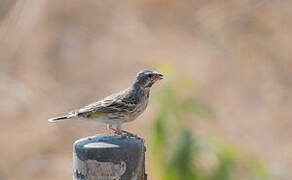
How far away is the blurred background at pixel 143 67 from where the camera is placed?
1109 cm

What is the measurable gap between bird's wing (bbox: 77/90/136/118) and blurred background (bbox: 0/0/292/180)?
3.83 meters

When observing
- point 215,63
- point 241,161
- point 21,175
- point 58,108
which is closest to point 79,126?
point 58,108

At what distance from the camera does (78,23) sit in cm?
1469

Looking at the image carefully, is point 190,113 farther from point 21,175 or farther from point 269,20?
point 269,20

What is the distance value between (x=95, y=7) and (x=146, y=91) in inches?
426

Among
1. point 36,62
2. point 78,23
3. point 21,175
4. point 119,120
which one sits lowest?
point 21,175

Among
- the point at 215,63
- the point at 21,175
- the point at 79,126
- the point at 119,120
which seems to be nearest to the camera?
the point at 119,120

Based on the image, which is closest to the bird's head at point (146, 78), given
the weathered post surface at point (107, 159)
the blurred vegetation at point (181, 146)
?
the weathered post surface at point (107, 159)

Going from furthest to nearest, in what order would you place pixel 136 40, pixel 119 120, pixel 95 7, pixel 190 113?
pixel 95 7 → pixel 136 40 → pixel 190 113 → pixel 119 120

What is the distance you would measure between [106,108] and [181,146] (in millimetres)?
3012

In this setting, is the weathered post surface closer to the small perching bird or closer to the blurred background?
the small perching bird

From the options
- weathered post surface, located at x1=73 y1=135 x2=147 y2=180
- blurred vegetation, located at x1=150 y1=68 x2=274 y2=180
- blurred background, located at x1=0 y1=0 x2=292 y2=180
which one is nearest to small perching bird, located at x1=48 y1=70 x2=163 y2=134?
weathered post surface, located at x1=73 y1=135 x2=147 y2=180

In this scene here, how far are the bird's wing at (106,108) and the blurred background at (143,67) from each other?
383 cm

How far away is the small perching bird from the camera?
4.56 metres
